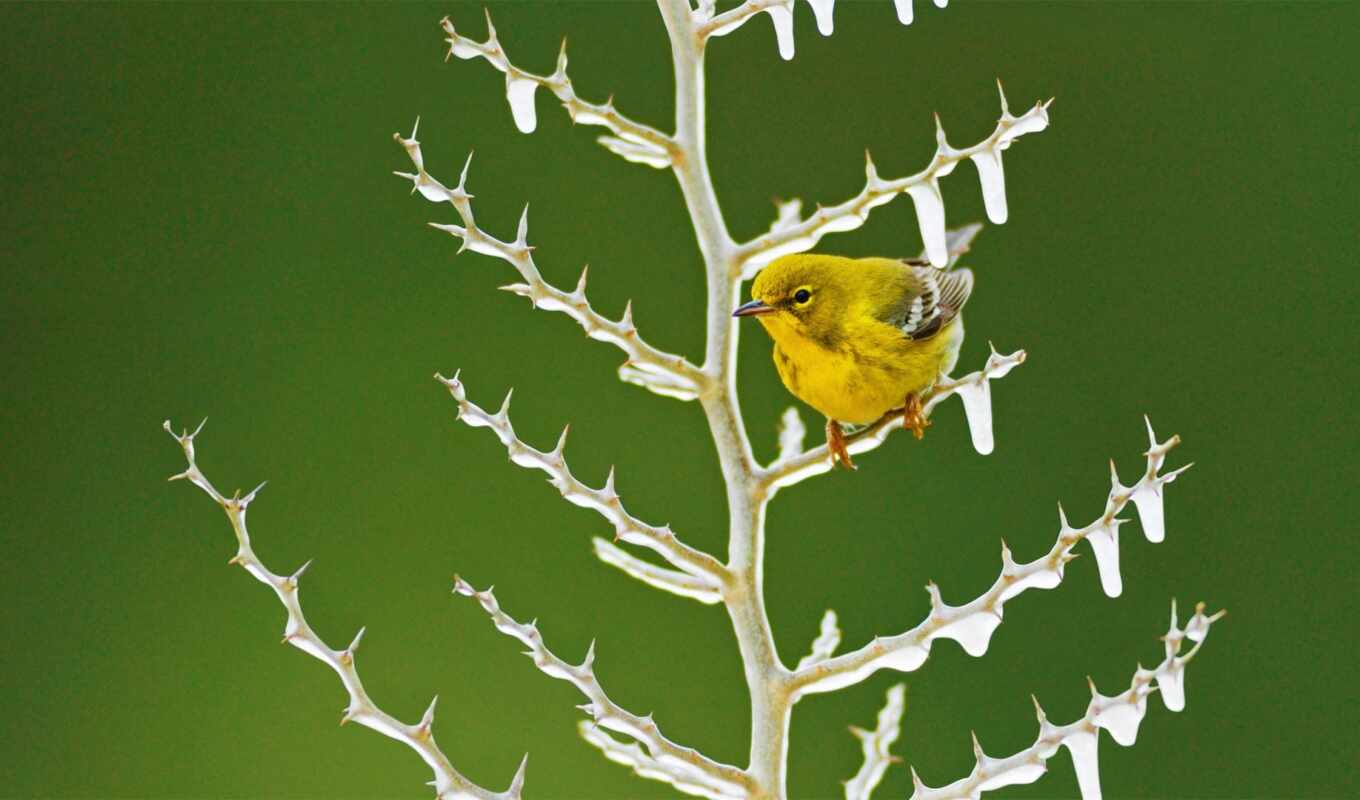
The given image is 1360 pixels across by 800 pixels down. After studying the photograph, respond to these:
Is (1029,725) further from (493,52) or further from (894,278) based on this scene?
(493,52)

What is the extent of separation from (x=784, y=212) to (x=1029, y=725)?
1622 millimetres

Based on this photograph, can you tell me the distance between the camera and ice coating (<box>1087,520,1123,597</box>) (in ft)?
2.48

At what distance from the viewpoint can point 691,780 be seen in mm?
775

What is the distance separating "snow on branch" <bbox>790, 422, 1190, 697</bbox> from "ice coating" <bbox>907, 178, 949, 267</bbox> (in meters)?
0.15

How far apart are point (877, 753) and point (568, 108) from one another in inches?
18.3

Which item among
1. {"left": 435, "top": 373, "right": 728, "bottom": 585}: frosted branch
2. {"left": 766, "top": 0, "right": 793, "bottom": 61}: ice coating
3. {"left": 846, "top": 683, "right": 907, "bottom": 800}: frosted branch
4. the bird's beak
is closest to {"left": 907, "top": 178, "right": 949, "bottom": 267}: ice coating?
{"left": 766, "top": 0, "right": 793, "bottom": 61}: ice coating

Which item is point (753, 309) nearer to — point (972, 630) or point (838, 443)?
point (838, 443)

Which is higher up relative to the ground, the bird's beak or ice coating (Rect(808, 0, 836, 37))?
the bird's beak

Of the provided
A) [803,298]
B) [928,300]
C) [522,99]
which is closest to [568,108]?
[522,99]

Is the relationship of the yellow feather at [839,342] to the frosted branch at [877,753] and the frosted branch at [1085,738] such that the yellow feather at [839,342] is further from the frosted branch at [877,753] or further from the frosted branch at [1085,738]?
the frosted branch at [1085,738]

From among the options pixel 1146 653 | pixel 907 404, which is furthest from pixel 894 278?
pixel 1146 653

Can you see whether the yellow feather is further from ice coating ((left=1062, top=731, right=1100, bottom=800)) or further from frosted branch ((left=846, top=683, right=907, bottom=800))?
ice coating ((left=1062, top=731, right=1100, bottom=800))

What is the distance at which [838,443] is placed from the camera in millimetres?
1142

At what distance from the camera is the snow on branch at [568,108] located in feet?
2.66
